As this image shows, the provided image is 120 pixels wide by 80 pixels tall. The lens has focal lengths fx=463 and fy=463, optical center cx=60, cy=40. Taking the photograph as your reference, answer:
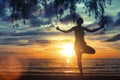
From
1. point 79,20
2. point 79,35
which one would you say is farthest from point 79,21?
point 79,35

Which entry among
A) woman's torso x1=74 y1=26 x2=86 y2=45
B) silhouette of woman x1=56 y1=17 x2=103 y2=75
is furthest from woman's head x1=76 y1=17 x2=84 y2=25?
woman's torso x1=74 y1=26 x2=86 y2=45

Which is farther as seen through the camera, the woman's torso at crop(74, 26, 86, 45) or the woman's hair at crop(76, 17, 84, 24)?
the woman's torso at crop(74, 26, 86, 45)

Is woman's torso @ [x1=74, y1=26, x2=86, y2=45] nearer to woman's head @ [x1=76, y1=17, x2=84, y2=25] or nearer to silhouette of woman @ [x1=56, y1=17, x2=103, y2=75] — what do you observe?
silhouette of woman @ [x1=56, y1=17, x2=103, y2=75]

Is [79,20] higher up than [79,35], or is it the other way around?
[79,20]

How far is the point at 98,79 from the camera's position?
17.2 m

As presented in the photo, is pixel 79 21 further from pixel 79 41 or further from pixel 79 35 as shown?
pixel 79 41

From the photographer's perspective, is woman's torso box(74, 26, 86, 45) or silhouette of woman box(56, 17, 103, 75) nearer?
silhouette of woman box(56, 17, 103, 75)

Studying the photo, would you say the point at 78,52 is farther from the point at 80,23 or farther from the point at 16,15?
the point at 16,15

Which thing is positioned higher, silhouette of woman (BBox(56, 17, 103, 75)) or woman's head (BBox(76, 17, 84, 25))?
woman's head (BBox(76, 17, 84, 25))

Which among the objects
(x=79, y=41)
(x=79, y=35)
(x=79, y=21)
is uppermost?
(x=79, y=21)

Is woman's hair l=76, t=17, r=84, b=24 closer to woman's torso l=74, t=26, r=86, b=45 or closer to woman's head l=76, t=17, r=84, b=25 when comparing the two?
woman's head l=76, t=17, r=84, b=25

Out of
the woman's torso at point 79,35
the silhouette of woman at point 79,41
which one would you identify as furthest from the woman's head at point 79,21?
the woman's torso at point 79,35

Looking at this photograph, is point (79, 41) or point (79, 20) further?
point (79, 41)

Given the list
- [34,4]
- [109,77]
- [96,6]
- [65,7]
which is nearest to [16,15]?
[34,4]
